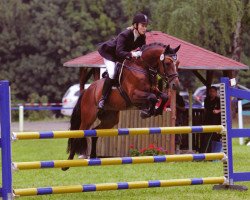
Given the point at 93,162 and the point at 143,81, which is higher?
the point at 143,81

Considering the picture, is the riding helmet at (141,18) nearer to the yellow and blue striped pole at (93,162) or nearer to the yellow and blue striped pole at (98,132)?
the yellow and blue striped pole at (98,132)

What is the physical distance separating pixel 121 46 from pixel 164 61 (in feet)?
2.53

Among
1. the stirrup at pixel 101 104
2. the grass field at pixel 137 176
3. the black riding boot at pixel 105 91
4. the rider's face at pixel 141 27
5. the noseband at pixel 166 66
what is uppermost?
the rider's face at pixel 141 27

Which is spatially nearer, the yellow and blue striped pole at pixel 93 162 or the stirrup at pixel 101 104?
the yellow and blue striped pole at pixel 93 162

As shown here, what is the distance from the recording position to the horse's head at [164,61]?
926 cm

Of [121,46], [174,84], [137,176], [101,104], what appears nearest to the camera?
[174,84]

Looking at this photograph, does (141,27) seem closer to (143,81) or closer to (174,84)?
(143,81)

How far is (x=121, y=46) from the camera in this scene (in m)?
9.89

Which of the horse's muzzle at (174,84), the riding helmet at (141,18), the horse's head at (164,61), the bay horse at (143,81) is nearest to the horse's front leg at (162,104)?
the bay horse at (143,81)

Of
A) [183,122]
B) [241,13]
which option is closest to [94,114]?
[183,122]

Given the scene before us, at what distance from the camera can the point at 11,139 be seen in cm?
838

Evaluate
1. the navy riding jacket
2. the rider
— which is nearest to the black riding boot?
the rider

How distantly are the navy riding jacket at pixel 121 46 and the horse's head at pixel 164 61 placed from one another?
277mm

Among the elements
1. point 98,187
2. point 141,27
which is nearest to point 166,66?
point 141,27
